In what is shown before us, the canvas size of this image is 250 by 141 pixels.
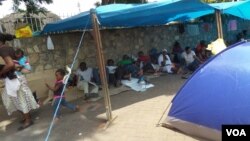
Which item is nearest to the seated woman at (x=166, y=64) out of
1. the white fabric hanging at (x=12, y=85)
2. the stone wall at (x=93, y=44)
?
the stone wall at (x=93, y=44)

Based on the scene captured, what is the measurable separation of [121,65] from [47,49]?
2.04 m

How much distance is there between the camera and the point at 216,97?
464 cm

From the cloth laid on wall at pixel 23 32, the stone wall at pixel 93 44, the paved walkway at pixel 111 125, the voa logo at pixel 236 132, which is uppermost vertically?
the cloth laid on wall at pixel 23 32

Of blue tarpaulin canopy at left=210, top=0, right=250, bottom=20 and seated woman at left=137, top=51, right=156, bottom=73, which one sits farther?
seated woman at left=137, top=51, right=156, bottom=73

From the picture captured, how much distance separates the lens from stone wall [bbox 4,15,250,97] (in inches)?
311

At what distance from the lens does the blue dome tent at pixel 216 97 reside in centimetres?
442

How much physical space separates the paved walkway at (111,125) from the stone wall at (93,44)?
1.11m

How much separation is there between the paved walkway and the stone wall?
43.6 inches

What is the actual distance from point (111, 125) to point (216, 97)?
6.53 feet

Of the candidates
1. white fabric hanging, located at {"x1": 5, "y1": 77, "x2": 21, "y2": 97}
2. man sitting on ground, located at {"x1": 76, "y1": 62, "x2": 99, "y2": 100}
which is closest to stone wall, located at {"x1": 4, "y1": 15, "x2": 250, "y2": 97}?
man sitting on ground, located at {"x1": 76, "y1": 62, "x2": 99, "y2": 100}

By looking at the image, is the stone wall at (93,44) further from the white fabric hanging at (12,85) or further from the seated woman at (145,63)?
the white fabric hanging at (12,85)

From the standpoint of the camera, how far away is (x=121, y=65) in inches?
357

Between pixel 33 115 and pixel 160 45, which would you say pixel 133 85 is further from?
pixel 160 45

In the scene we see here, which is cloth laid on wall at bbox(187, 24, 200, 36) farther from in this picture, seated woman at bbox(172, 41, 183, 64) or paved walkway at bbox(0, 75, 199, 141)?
paved walkway at bbox(0, 75, 199, 141)
